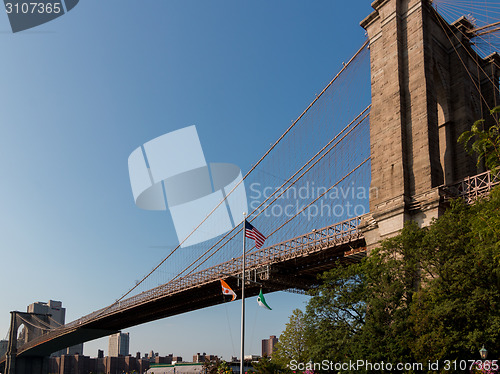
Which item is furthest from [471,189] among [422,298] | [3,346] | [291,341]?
[3,346]

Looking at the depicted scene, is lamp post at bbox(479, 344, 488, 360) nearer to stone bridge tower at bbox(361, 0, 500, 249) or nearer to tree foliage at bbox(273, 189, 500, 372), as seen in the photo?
tree foliage at bbox(273, 189, 500, 372)

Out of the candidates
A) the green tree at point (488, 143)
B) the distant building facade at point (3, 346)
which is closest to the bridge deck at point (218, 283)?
the green tree at point (488, 143)

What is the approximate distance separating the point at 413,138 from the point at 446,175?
209 inches

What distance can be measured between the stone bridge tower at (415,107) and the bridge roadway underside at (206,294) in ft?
18.8

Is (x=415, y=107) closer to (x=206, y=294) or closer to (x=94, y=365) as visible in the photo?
(x=206, y=294)

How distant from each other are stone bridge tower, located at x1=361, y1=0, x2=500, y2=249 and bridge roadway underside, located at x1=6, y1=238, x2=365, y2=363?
5.74m

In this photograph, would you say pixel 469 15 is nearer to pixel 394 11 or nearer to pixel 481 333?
pixel 394 11

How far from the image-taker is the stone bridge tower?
30.5 meters

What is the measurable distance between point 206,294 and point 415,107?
3595 centimetres

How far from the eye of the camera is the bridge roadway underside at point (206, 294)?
41.2 metres

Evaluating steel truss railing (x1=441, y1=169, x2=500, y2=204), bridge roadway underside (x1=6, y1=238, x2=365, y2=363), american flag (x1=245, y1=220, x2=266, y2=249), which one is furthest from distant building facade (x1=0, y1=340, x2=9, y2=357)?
steel truss railing (x1=441, y1=169, x2=500, y2=204)

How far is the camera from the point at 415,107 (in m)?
32.1

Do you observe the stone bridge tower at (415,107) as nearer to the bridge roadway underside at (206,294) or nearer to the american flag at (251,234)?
the bridge roadway underside at (206,294)

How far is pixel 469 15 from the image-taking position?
1485 inches
